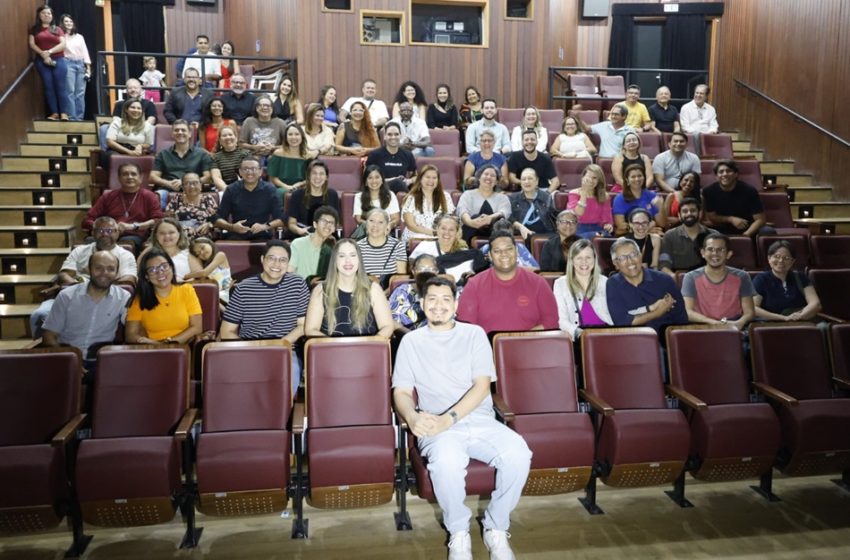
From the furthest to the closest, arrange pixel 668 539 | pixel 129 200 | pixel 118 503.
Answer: pixel 129 200
pixel 668 539
pixel 118 503

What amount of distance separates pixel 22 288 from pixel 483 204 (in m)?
2.67

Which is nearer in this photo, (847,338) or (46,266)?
(847,338)

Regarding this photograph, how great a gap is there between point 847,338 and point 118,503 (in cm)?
267

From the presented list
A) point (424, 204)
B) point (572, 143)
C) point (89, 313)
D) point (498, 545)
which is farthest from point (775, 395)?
point (572, 143)

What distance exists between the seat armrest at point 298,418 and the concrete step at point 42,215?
3228 mm

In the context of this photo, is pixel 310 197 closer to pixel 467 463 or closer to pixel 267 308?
pixel 267 308

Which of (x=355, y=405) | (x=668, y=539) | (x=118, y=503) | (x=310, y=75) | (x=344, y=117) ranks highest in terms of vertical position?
(x=310, y=75)

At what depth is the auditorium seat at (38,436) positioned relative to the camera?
2178mm

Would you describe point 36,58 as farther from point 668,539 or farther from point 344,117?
point 668,539

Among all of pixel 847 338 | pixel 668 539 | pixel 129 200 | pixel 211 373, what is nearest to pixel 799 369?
pixel 847 338

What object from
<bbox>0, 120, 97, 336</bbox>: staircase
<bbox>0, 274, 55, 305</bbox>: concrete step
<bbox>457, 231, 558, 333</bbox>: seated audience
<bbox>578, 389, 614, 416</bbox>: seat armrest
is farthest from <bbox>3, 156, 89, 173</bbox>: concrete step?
<bbox>578, 389, 614, 416</bbox>: seat armrest

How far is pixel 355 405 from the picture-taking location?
2479 mm

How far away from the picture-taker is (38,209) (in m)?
4.93

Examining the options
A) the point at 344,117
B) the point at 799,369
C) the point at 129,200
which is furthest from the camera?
the point at 344,117
